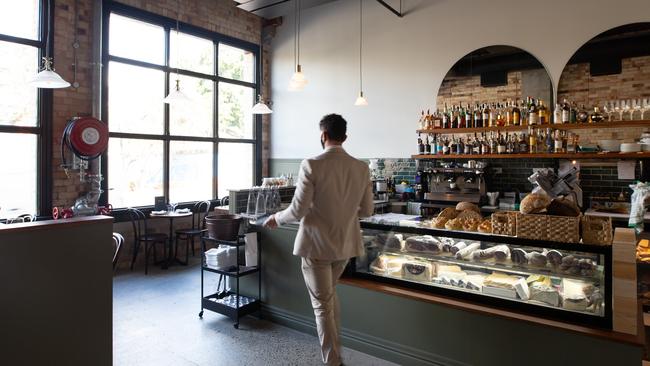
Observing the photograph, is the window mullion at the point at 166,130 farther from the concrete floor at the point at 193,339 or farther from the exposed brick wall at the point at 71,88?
the concrete floor at the point at 193,339

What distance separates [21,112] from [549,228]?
6.29m

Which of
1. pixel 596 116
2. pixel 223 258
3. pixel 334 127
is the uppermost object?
pixel 596 116

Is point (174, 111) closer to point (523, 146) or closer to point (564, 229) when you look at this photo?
point (523, 146)

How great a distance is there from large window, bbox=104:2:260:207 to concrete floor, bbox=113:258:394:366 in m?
2.60

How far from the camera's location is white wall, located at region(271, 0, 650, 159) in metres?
5.76

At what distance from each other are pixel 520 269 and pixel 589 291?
1.35 feet

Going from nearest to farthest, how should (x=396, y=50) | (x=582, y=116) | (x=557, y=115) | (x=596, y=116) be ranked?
(x=596, y=116) → (x=582, y=116) → (x=557, y=115) → (x=396, y=50)

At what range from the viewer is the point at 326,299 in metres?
2.86

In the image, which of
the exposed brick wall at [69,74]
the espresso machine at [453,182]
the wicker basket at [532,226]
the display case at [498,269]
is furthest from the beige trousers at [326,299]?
the exposed brick wall at [69,74]

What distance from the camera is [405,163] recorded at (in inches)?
280

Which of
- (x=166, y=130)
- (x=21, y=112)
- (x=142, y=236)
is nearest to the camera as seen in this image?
(x=21, y=112)

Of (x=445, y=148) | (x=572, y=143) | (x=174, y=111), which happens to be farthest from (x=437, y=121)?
(x=174, y=111)

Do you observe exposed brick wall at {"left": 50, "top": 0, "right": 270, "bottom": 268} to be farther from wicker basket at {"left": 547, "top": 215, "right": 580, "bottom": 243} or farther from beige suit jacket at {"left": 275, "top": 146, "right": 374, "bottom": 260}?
wicker basket at {"left": 547, "top": 215, "right": 580, "bottom": 243}

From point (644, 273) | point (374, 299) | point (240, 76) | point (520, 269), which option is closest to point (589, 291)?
point (520, 269)
